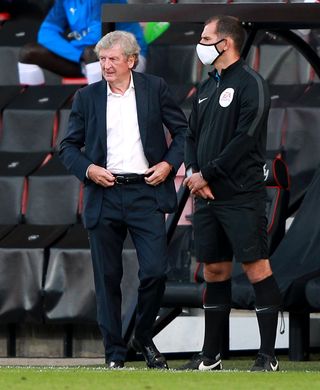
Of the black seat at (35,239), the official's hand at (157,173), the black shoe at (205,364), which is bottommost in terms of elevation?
the black seat at (35,239)

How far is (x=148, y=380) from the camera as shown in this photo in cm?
741

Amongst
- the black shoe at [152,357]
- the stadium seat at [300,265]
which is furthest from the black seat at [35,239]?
the black shoe at [152,357]

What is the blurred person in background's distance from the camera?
41.7ft

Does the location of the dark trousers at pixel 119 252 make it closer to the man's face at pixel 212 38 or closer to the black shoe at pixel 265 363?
the black shoe at pixel 265 363

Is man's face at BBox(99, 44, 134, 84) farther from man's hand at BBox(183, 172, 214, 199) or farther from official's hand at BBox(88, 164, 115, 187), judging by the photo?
man's hand at BBox(183, 172, 214, 199)

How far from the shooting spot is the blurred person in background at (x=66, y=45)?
12.7m

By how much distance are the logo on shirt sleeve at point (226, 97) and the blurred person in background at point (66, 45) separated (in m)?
4.47

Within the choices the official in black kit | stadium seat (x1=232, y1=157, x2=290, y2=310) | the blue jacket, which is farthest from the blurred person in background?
the official in black kit

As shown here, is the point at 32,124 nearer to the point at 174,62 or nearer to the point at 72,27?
the point at 72,27

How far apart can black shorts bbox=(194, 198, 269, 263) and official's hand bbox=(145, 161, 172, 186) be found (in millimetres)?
312

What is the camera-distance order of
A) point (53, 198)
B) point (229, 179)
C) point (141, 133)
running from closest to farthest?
point (229, 179), point (141, 133), point (53, 198)

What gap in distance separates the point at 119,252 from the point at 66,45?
4578mm

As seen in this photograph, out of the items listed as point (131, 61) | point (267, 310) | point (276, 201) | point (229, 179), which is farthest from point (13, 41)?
point (267, 310)

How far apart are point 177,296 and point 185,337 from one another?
1.14 meters
